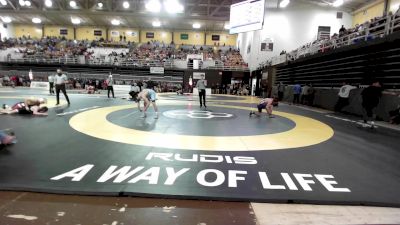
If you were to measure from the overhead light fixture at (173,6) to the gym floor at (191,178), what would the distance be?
1203 inches

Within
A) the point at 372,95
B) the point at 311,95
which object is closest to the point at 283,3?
the point at 311,95

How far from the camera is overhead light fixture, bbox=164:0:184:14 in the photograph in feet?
111

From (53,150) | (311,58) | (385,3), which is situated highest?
(385,3)

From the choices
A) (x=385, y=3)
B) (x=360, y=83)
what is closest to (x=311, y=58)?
(x=360, y=83)

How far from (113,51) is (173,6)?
33.4ft

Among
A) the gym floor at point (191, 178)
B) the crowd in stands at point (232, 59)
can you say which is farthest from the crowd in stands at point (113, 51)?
the gym floor at point (191, 178)

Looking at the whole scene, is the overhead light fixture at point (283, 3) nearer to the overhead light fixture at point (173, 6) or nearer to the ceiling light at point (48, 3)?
the overhead light fixture at point (173, 6)

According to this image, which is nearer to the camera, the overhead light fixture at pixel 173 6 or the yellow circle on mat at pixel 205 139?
the yellow circle on mat at pixel 205 139

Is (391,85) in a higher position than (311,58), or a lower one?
lower

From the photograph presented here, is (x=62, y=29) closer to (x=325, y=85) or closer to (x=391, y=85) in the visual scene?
(x=325, y=85)

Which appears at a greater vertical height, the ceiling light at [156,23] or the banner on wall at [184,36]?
the ceiling light at [156,23]

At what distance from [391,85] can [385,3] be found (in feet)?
56.7

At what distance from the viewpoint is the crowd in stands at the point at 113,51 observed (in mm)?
36250

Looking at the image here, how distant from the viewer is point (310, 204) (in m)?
2.91
